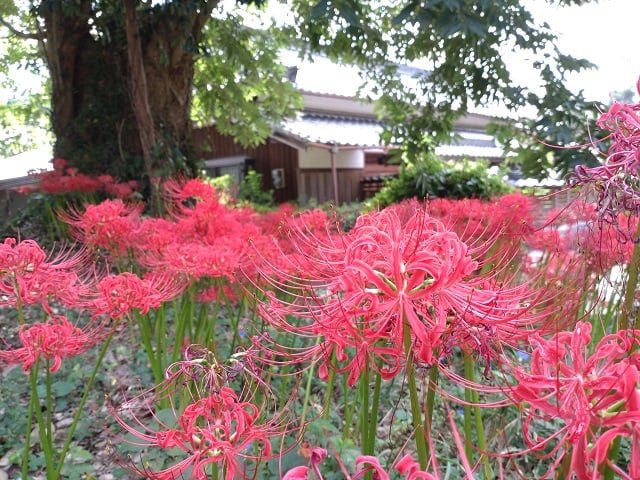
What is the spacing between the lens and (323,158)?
44.7 feet

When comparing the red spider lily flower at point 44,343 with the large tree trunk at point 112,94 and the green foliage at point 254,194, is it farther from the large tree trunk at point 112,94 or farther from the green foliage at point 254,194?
the green foliage at point 254,194

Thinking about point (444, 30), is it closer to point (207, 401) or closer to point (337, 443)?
point (337, 443)

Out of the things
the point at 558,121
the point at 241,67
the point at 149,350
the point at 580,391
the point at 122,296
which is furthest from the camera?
the point at 241,67

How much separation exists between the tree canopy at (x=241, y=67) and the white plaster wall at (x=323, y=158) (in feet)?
14.1

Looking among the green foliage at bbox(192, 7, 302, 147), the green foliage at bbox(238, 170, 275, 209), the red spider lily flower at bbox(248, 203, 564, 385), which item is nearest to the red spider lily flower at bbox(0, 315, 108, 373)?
the red spider lily flower at bbox(248, 203, 564, 385)

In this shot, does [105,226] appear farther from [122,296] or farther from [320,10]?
[320,10]

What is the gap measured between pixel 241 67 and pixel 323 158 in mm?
4953

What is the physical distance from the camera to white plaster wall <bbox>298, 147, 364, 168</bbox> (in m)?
13.4

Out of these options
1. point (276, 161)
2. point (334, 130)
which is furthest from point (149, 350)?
point (276, 161)

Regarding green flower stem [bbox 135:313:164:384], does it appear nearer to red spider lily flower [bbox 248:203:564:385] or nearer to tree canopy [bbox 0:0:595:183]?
red spider lily flower [bbox 248:203:564:385]

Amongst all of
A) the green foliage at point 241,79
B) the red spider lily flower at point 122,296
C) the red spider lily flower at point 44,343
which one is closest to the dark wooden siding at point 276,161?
the green foliage at point 241,79

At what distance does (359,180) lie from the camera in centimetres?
1389

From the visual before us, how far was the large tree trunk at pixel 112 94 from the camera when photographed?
6516 mm

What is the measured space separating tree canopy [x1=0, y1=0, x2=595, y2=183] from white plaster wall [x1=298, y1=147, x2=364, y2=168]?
4.31 meters
